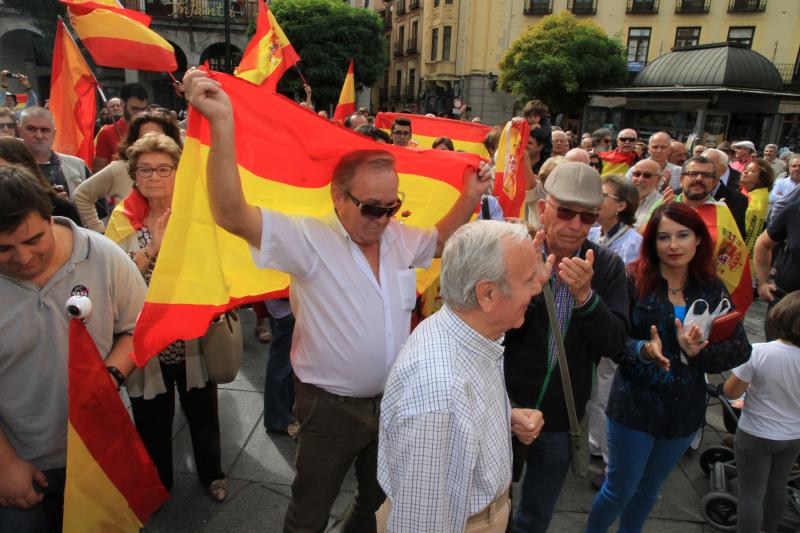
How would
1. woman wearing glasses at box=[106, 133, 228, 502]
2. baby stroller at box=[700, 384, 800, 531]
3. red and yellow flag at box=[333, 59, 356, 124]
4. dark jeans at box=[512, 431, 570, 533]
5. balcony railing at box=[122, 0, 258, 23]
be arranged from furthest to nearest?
1. balcony railing at box=[122, 0, 258, 23]
2. red and yellow flag at box=[333, 59, 356, 124]
3. baby stroller at box=[700, 384, 800, 531]
4. woman wearing glasses at box=[106, 133, 228, 502]
5. dark jeans at box=[512, 431, 570, 533]

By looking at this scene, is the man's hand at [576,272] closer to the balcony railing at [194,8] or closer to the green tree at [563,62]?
the green tree at [563,62]

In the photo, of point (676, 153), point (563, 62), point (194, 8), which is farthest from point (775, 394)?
point (194, 8)

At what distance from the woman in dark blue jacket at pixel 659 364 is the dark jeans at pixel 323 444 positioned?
4.10 feet

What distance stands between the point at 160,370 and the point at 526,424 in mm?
A: 2021

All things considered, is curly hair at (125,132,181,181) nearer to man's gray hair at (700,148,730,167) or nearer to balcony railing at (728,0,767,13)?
man's gray hair at (700,148,730,167)

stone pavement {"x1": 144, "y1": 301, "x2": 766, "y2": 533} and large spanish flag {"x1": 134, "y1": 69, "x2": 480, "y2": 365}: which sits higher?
large spanish flag {"x1": 134, "y1": 69, "x2": 480, "y2": 365}

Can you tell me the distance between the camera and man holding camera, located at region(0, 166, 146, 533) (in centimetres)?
182

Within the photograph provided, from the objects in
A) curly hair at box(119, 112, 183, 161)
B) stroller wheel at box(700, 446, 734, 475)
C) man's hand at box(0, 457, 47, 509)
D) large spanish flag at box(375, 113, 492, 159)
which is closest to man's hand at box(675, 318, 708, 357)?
stroller wheel at box(700, 446, 734, 475)

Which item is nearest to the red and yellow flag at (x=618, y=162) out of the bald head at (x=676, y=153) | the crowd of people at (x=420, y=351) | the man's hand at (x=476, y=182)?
the bald head at (x=676, y=153)

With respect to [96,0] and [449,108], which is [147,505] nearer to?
[96,0]

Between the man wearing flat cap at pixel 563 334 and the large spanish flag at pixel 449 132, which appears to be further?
the large spanish flag at pixel 449 132

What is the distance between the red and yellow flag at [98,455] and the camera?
77.7 inches

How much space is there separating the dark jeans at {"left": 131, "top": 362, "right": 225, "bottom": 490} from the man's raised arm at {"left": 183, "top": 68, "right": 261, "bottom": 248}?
145cm

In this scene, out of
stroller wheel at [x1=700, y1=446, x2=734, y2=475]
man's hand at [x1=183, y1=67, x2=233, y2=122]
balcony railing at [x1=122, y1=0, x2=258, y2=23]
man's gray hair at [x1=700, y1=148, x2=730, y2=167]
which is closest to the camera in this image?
man's hand at [x1=183, y1=67, x2=233, y2=122]
